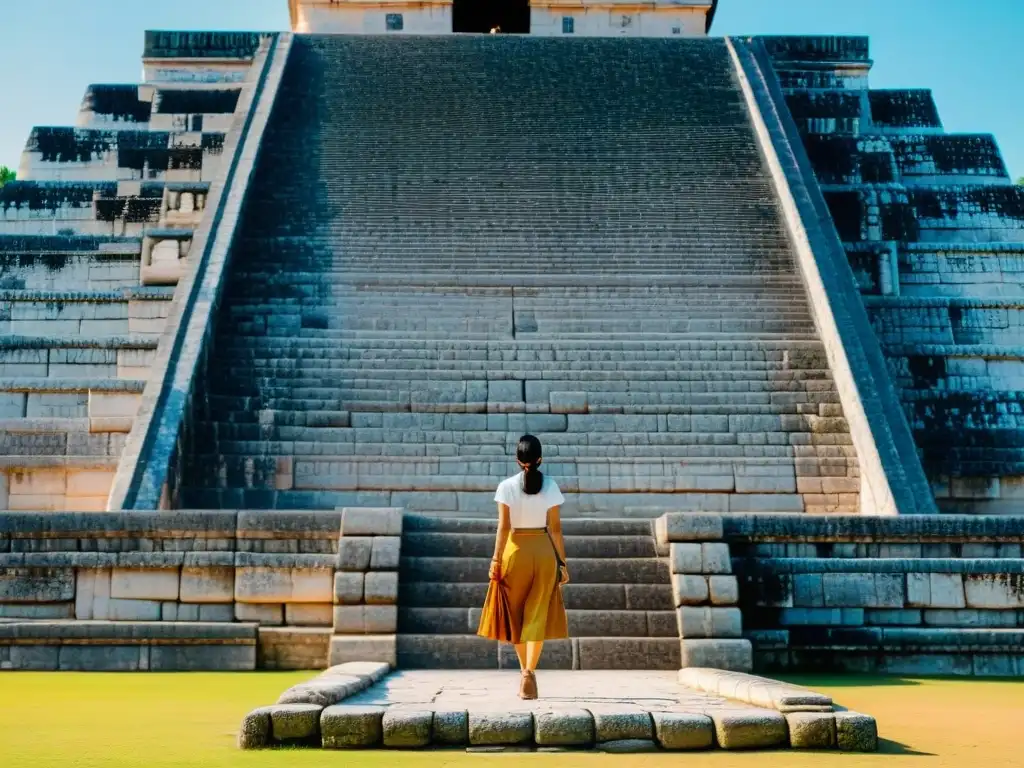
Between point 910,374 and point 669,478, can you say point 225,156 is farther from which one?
point 910,374

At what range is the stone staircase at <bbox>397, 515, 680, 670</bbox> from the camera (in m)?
6.79

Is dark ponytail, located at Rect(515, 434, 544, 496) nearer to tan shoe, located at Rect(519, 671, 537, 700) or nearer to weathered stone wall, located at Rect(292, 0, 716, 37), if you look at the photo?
tan shoe, located at Rect(519, 671, 537, 700)

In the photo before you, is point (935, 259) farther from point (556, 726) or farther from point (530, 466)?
point (556, 726)

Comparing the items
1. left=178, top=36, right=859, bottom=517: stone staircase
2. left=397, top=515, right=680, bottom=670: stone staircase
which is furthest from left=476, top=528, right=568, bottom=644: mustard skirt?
left=178, top=36, right=859, bottom=517: stone staircase

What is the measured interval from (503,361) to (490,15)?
60.9 feet

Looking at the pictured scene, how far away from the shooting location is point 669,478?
34.9 feet

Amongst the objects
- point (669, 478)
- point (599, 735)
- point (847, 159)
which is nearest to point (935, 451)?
point (669, 478)

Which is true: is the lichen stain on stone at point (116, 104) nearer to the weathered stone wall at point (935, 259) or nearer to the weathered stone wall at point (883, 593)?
the weathered stone wall at point (935, 259)

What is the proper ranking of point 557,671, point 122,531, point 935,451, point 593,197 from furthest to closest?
point 593,197, point 935,451, point 122,531, point 557,671

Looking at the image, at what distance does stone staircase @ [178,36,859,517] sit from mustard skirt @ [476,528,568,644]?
4.61 meters

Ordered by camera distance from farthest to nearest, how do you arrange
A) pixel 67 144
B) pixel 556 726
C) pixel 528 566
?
pixel 67 144 → pixel 528 566 → pixel 556 726

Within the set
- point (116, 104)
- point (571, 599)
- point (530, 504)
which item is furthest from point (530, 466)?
point (116, 104)

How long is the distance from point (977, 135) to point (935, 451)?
792 centimetres

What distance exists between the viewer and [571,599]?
7223 mm
